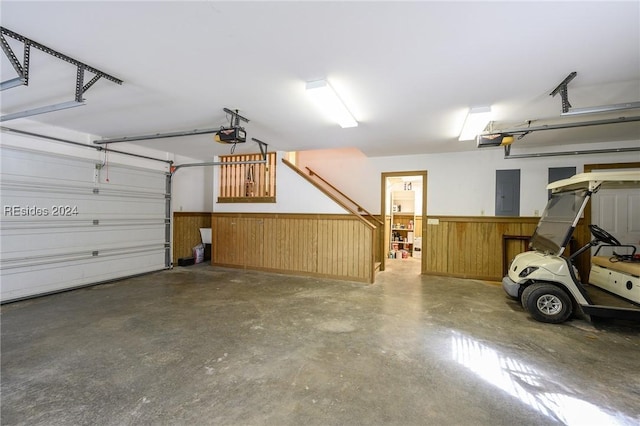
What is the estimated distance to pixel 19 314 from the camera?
3.54 metres

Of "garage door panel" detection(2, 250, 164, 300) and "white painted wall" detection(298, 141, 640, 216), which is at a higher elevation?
"white painted wall" detection(298, 141, 640, 216)

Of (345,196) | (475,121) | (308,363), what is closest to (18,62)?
(308,363)

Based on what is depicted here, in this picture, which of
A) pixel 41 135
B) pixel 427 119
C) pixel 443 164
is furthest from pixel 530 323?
pixel 41 135

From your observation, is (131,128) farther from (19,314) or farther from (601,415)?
(601,415)

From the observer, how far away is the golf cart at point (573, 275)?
3123mm

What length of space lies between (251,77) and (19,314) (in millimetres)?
4352

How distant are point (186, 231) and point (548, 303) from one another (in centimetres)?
744

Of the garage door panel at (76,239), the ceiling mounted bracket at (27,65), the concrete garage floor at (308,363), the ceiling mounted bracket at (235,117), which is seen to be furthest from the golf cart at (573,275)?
the garage door panel at (76,239)

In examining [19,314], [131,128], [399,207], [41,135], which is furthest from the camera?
[399,207]

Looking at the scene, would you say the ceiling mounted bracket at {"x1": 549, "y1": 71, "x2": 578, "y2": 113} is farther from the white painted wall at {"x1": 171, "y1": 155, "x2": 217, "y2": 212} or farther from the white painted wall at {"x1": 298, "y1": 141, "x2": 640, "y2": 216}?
the white painted wall at {"x1": 171, "y1": 155, "x2": 217, "y2": 212}

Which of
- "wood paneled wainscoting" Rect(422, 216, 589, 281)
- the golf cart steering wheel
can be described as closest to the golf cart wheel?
the golf cart steering wheel

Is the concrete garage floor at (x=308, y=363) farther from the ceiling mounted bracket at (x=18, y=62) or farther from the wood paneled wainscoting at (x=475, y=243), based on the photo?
the ceiling mounted bracket at (x=18, y=62)

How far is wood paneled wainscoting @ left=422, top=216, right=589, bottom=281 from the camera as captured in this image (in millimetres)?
5367

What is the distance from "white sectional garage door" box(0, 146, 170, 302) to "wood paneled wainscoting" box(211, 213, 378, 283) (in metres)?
1.52
